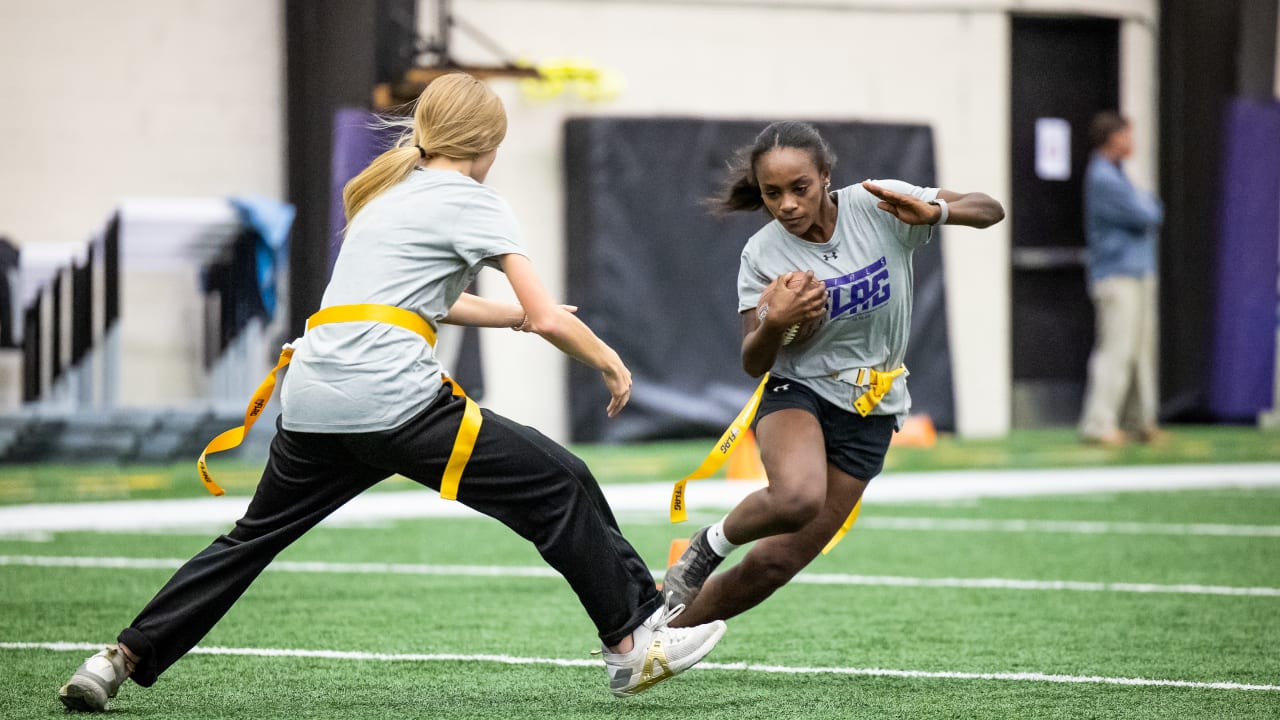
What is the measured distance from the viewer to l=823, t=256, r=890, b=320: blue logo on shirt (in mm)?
5746

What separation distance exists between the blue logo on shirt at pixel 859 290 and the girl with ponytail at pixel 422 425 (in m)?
1.10

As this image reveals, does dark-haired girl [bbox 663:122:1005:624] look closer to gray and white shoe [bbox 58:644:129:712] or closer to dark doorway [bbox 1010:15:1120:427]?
gray and white shoe [bbox 58:644:129:712]

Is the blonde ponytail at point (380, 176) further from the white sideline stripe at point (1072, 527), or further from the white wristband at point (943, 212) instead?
the white sideline stripe at point (1072, 527)

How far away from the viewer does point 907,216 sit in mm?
5637

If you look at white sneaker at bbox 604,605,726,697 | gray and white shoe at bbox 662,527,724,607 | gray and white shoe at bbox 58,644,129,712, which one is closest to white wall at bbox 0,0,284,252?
gray and white shoe at bbox 662,527,724,607

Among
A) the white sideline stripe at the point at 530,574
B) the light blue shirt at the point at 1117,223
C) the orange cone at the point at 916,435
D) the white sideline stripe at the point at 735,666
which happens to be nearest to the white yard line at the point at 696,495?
the white sideline stripe at the point at 530,574

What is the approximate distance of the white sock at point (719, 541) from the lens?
5.77m

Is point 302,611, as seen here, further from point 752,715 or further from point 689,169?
point 689,169

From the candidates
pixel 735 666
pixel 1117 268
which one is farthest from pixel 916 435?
pixel 735 666

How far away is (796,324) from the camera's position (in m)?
5.50

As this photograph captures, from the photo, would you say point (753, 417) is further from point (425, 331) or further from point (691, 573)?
point (425, 331)

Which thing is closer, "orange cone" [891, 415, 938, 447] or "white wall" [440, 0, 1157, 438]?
"orange cone" [891, 415, 938, 447]

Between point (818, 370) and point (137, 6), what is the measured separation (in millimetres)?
10764

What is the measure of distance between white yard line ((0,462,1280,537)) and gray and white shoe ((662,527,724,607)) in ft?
15.1
